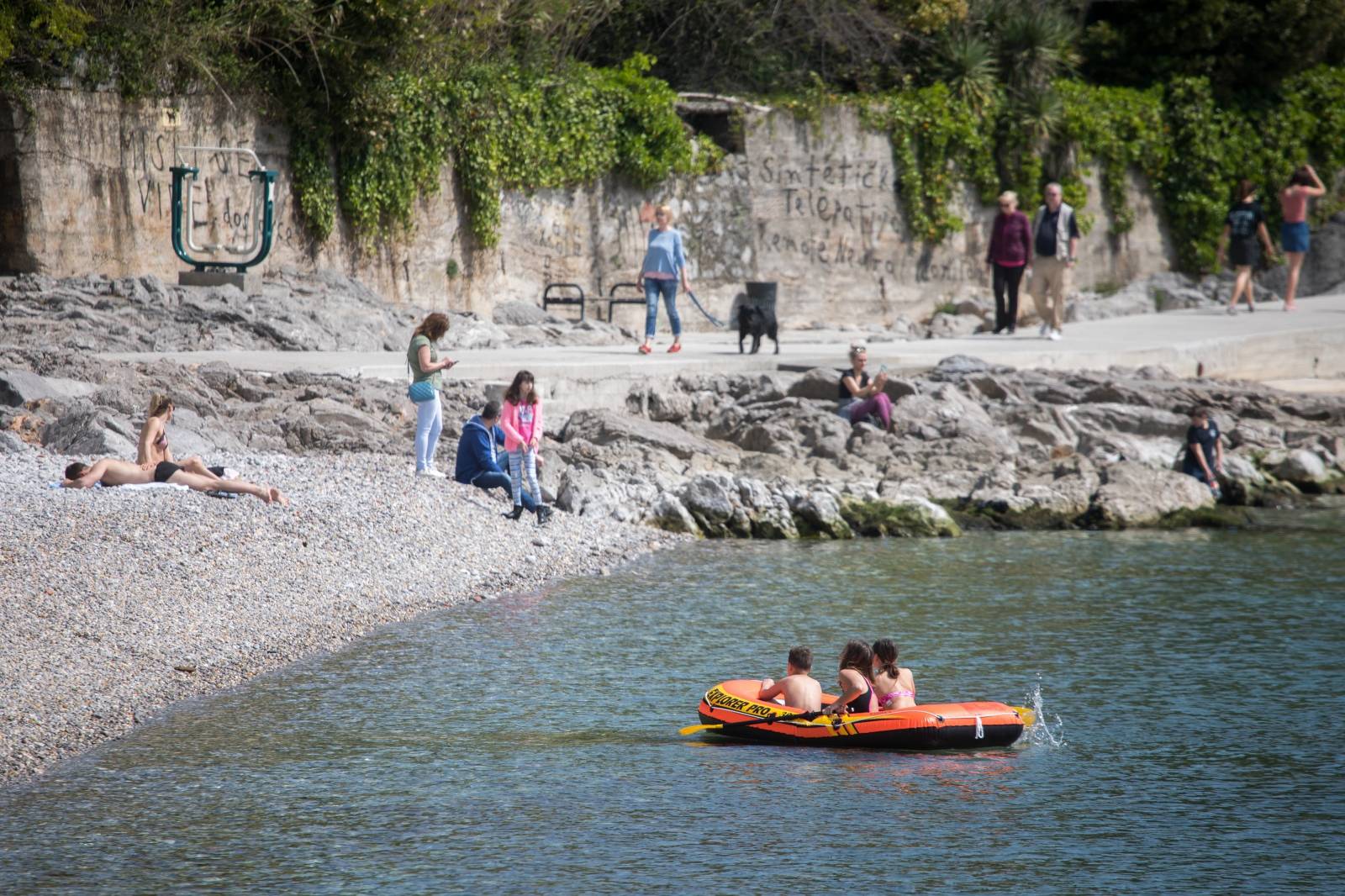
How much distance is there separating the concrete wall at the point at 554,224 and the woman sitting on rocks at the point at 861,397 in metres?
7.26

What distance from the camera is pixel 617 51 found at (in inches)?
1062

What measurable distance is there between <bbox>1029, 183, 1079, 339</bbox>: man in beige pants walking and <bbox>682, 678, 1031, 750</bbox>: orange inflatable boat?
41.3 feet

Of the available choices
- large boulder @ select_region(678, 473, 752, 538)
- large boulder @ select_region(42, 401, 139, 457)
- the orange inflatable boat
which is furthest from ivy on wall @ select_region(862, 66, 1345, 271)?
the orange inflatable boat

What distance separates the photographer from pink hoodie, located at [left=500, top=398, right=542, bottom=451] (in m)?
13.3

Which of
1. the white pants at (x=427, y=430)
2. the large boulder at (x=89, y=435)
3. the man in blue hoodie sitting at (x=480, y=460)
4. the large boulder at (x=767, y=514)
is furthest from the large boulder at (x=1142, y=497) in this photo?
the large boulder at (x=89, y=435)

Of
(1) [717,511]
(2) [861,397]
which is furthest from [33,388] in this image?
(2) [861,397]

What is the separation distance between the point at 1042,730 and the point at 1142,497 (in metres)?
7.38

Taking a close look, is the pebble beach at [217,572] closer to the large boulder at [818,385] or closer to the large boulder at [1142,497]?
the large boulder at [818,385]

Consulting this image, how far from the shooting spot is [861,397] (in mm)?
17469

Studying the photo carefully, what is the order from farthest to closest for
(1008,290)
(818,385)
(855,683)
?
(1008,290) < (818,385) < (855,683)

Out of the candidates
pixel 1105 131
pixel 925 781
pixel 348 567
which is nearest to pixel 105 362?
pixel 348 567

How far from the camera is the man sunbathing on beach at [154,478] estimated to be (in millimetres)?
12422

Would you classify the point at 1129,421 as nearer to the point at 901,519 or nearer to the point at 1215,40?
the point at 901,519

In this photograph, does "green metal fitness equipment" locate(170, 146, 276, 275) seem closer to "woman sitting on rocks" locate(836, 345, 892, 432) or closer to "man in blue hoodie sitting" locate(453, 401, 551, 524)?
"man in blue hoodie sitting" locate(453, 401, 551, 524)
